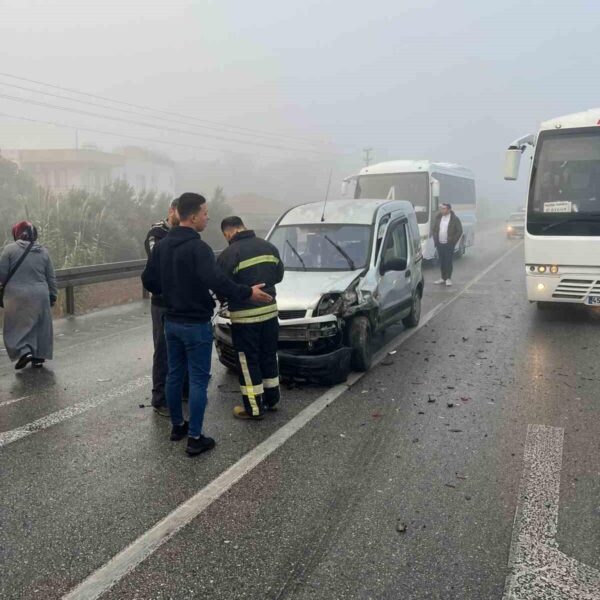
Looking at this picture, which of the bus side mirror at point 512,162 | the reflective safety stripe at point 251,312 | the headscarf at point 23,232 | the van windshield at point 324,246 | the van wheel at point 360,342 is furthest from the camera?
the bus side mirror at point 512,162

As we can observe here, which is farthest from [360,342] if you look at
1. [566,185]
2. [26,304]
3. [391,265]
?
[566,185]

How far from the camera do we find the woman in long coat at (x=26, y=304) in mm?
6727

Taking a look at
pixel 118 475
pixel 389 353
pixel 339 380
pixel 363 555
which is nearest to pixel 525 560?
pixel 363 555

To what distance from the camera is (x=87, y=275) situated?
36.6 ft

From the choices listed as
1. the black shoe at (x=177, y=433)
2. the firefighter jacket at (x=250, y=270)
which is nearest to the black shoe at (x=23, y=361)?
the black shoe at (x=177, y=433)

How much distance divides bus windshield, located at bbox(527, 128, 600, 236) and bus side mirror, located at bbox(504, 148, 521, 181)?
0.41 metres

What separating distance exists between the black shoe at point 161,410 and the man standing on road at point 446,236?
942 cm

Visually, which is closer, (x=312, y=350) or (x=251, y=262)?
(x=251, y=262)

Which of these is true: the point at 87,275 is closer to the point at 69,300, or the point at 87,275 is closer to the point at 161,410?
the point at 69,300

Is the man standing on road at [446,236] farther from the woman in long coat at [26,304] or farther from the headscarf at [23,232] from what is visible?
the headscarf at [23,232]

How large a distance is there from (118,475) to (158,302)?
5.59 feet

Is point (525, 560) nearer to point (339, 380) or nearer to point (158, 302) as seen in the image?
point (339, 380)

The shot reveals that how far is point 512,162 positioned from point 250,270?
6235mm

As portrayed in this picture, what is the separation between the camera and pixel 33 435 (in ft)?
15.9
